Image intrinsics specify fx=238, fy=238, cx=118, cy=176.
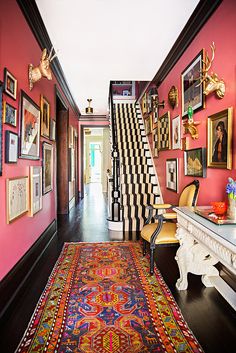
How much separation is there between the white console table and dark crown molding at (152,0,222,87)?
2.27 meters

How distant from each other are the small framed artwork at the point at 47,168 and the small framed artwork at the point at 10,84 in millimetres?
1408

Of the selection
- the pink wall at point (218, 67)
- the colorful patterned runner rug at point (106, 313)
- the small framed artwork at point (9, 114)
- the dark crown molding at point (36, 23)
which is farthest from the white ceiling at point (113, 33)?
the colorful patterned runner rug at point (106, 313)

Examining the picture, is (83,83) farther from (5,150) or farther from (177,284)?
(177,284)

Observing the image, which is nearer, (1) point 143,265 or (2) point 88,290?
(2) point 88,290

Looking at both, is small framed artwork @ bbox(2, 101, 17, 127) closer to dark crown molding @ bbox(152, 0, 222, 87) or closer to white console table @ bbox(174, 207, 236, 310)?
white console table @ bbox(174, 207, 236, 310)

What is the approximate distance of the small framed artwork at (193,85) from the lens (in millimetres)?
3000

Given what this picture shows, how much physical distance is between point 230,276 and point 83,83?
16.0 ft

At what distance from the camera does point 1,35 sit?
2.09 meters

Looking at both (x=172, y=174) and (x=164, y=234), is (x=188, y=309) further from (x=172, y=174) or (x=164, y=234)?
(x=172, y=174)

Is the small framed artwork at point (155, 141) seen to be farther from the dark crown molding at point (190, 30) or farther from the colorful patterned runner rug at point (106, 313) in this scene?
the colorful patterned runner rug at point (106, 313)

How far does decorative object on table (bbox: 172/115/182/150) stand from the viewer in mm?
3898

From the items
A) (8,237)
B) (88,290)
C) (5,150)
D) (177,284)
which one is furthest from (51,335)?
(5,150)

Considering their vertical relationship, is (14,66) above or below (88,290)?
above

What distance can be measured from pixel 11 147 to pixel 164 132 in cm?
318
